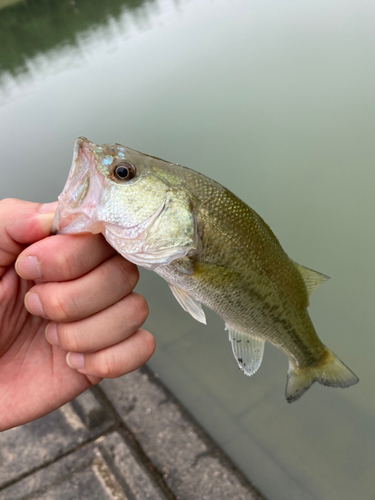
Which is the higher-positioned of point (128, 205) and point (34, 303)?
point (128, 205)

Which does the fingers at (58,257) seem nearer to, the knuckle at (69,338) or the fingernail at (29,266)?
the fingernail at (29,266)

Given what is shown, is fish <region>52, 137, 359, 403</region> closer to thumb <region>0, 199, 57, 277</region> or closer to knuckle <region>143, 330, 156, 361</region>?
thumb <region>0, 199, 57, 277</region>

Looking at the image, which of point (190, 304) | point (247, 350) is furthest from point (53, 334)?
point (247, 350)

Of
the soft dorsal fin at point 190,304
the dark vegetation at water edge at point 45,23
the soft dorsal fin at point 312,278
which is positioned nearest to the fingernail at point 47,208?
the soft dorsal fin at point 190,304

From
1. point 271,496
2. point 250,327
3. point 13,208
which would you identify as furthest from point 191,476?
point 13,208

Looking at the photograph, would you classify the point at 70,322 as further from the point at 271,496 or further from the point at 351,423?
the point at 351,423

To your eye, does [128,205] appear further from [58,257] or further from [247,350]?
[247,350]

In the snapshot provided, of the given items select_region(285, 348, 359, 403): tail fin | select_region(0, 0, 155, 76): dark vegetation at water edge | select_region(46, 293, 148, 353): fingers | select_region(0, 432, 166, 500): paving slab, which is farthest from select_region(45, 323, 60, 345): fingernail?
select_region(0, 0, 155, 76): dark vegetation at water edge
